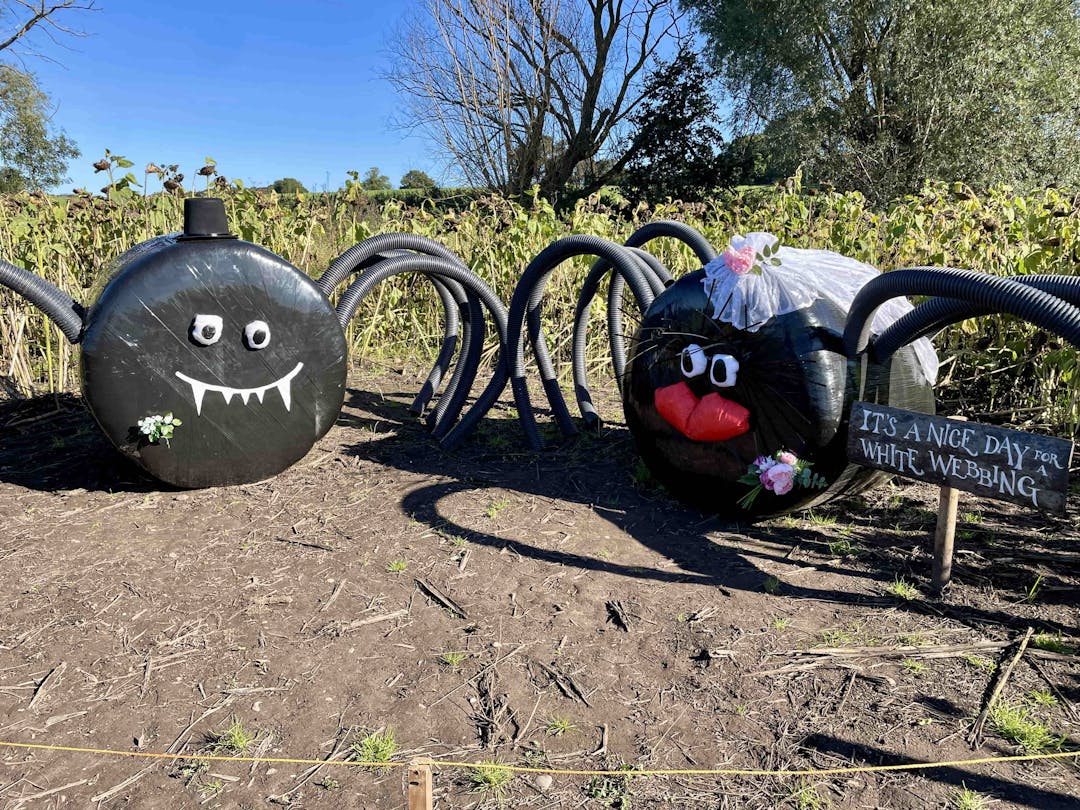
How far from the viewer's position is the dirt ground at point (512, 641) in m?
2.00

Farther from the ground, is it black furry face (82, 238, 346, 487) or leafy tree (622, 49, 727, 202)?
leafy tree (622, 49, 727, 202)

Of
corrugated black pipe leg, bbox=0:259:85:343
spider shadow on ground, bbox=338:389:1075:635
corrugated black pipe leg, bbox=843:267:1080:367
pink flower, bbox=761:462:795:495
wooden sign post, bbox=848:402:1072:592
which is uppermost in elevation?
corrugated black pipe leg, bbox=843:267:1080:367

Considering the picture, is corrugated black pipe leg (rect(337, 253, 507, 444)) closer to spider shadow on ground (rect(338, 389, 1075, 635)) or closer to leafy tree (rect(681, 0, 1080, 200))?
spider shadow on ground (rect(338, 389, 1075, 635))

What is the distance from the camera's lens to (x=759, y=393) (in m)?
3.19

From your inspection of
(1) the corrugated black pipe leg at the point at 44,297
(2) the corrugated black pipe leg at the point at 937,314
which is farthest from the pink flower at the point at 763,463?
(1) the corrugated black pipe leg at the point at 44,297

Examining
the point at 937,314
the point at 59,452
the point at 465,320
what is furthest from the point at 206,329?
the point at 937,314

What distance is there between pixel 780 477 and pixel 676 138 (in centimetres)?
1917

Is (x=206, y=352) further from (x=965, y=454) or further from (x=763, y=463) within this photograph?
(x=965, y=454)

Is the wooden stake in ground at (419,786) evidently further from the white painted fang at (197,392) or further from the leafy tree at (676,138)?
the leafy tree at (676,138)

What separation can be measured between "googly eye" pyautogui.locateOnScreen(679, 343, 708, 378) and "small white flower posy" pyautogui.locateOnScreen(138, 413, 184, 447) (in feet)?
7.42

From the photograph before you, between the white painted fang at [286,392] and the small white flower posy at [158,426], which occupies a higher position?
the white painted fang at [286,392]

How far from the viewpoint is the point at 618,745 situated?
2.12 metres

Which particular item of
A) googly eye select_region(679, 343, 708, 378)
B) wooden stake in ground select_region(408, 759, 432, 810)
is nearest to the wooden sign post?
googly eye select_region(679, 343, 708, 378)

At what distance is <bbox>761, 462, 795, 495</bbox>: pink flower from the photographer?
3.14m
